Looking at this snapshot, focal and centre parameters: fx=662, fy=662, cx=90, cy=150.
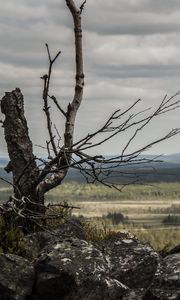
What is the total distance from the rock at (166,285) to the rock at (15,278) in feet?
7.16

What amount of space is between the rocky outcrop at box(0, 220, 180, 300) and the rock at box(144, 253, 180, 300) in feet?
0.06

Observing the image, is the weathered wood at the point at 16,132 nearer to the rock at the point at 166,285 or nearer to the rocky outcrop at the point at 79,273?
the rocky outcrop at the point at 79,273

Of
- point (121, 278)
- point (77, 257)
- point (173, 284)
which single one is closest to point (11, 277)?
point (77, 257)

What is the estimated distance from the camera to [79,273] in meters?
11.0

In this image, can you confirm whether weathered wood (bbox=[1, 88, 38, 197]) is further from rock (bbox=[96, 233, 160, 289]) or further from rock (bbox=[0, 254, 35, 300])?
rock (bbox=[0, 254, 35, 300])

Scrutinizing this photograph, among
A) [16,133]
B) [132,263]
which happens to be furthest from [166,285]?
[16,133]

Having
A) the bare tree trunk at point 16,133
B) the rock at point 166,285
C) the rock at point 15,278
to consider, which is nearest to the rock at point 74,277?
the rock at point 15,278

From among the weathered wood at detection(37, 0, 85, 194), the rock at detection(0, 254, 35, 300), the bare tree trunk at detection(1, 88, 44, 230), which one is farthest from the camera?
the weathered wood at detection(37, 0, 85, 194)

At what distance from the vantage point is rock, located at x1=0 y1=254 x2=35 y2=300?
35.9 ft

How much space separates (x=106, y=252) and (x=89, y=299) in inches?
59.8

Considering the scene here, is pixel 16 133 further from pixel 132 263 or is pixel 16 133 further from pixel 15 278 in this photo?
pixel 15 278

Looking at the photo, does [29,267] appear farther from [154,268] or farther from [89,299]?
[154,268]

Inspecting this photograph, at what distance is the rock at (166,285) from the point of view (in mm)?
9828

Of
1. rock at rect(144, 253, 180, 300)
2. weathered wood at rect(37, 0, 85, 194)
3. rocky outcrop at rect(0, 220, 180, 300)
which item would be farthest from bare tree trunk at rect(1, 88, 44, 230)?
rock at rect(144, 253, 180, 300)
